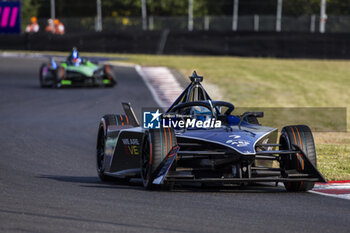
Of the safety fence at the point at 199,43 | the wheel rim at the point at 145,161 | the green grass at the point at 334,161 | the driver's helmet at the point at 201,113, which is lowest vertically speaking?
the safety fence at the point at 199,43

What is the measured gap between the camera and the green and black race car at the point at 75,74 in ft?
80.7

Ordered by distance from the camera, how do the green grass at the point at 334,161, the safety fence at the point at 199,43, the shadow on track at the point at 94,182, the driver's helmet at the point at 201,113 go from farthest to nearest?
the safety fence at the point at 199,43 → the green grass at the point at 334,161 → the driver's helmet at the point at 201,113 → the shadow on track at the point at 94,182

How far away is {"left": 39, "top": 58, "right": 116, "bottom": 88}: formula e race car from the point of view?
80.9 ft

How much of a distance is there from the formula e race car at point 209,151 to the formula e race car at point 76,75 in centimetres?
1566

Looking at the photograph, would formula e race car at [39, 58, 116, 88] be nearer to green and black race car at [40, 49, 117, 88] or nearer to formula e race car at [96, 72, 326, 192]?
green and black race car at [40, 49, 117, 88]

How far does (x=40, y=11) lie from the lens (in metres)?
59.6

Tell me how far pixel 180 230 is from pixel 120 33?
32466 millimetres

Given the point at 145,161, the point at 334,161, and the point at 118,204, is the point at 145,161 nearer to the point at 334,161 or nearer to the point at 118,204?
the point at 118,204

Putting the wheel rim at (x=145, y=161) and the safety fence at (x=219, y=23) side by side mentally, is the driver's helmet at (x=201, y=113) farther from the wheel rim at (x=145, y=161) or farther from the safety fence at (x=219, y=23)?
the safety fence at (x=219, y=23)

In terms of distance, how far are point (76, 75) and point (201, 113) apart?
53.1 feet

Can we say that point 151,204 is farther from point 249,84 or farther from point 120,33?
point 120,33

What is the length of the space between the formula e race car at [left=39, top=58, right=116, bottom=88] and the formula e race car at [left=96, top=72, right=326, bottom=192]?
51.4 ft

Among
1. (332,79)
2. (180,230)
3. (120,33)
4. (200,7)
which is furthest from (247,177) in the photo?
(200,7)

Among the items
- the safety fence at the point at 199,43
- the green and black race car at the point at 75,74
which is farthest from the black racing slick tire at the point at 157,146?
the safety fence at the point at 199,43
